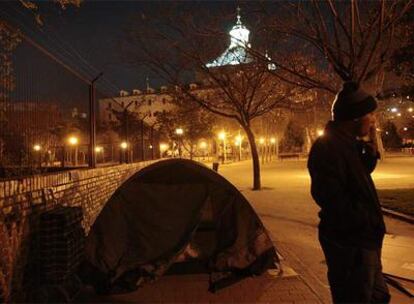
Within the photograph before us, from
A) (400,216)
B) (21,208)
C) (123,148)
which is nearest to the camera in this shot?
(21,208)

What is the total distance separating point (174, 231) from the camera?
670 cm

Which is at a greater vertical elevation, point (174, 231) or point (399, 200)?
point (174, 231)

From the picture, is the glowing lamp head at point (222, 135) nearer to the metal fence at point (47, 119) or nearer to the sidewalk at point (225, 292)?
the metal fence at point (47, 119)

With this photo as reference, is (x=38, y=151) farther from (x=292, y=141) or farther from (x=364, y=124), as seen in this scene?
(x=292, y=141)

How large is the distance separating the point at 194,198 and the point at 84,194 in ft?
8.63

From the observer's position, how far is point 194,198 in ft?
22.9

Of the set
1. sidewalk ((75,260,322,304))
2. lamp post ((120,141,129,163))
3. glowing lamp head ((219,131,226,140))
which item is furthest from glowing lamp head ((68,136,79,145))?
glowing lamp head ((219,131,226,140))

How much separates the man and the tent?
3134 millimetres

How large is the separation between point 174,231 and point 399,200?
30.6 ft

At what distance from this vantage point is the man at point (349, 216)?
118 inches

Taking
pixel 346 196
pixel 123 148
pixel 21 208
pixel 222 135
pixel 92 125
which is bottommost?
pixel 21 208

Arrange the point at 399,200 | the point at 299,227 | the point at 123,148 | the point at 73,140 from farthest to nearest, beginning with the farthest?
the point at 123,148 → the point at 399,200 → the point at 299,227 → the point at 73,140

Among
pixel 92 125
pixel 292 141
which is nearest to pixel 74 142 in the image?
pixel 92 125

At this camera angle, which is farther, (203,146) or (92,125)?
(203,146)
